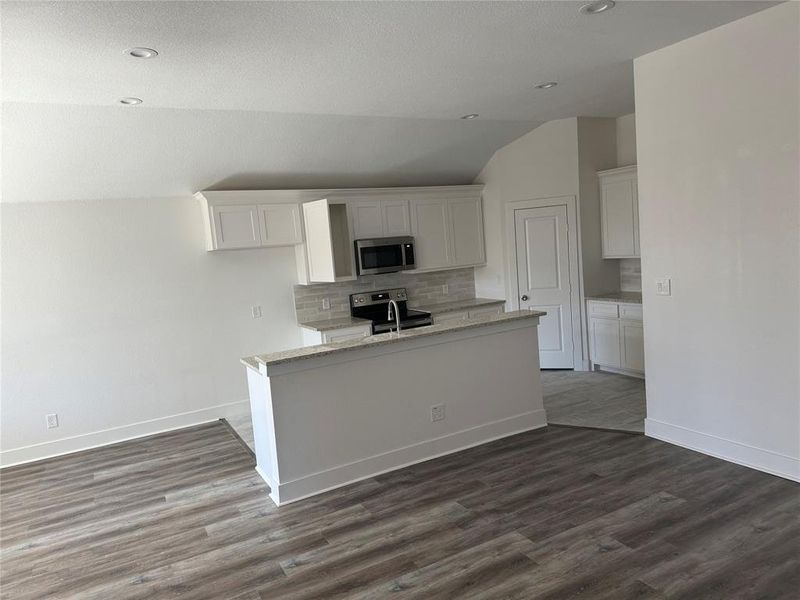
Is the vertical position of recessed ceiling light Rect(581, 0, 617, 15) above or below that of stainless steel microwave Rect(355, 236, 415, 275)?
above

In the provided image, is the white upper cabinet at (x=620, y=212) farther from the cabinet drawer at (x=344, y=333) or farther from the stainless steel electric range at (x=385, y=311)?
the cabinet drawer at (x=344, y=333)

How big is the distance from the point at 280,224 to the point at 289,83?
2215mm

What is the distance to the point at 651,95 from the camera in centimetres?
398

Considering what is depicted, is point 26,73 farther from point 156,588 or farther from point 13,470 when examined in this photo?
point 13,470

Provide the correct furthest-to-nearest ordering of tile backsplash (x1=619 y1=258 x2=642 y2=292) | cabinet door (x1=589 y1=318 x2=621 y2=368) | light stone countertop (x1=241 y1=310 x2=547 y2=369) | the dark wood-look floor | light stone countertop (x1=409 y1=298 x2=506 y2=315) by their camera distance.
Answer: light stone countertop (x1=409 y1=298 x2=506 y2=315), tile backsplash (x1=619 y1=258 x2=642 y2=292), cabinet door (x1=589 y1=318 x2=621 y2=368), light stone countertop (x1=241 y1=310 x2=547 y2=369), the dark wood-look floor

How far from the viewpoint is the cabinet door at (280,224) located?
18.9 ft

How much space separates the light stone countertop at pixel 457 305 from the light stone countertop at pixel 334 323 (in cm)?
89

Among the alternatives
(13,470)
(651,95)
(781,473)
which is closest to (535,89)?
(651,95)

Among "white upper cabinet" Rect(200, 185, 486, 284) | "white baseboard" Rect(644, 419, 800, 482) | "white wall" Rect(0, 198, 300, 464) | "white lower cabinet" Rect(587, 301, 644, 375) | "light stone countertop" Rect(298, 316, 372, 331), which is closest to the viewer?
"white baseboard" Rect(644, 419, 800, 482)

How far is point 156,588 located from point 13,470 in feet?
9.35

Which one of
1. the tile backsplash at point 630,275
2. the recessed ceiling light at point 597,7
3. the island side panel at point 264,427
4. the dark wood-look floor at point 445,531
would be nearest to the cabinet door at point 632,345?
the tile backsplash at point 630,275

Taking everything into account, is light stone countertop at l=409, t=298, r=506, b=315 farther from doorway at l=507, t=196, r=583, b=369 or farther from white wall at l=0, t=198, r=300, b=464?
white wall at l=0, t=198, r=300, b=464

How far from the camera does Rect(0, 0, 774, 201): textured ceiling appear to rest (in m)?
2.77

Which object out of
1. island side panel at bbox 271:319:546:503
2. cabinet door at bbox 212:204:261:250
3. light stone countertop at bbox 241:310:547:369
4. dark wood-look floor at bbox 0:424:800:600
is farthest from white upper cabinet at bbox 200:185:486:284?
dark wood-look floor at bbox 0:424:800:600
